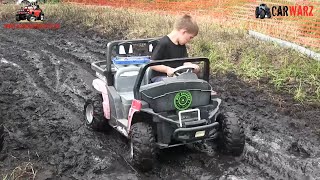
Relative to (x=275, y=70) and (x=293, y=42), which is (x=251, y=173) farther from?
(x=293, y=42)

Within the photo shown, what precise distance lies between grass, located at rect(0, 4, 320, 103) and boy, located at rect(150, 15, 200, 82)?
2252 millimetres

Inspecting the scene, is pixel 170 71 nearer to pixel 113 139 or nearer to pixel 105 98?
pixel 105 98

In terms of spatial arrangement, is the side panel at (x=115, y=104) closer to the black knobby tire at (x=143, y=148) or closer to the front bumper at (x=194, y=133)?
the black knobby tire at (x=143, y=148)

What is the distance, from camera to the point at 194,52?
8.70 meters

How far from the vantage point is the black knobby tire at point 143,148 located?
4.06 m

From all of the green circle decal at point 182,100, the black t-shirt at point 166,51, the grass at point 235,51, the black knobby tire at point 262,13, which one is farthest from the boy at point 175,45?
the black knobby tire at point 262,13

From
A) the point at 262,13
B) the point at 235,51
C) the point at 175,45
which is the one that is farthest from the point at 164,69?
the point at 262,13

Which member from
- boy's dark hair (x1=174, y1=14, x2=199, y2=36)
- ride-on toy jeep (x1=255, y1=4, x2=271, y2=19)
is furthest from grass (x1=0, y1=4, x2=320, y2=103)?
boy's dark hair (x1=174, y1=14, x2=199, y2=36)

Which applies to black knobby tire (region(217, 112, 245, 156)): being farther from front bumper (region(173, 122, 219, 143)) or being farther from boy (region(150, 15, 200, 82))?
boy (region(150, 15, 200, 82))

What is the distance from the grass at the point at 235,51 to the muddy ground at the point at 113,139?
33cm

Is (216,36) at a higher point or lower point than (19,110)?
higher

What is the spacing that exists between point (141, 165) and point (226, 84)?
3.32 m

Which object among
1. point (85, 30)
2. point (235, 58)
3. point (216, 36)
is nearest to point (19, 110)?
point (235, 58)

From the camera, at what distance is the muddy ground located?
165 inches
